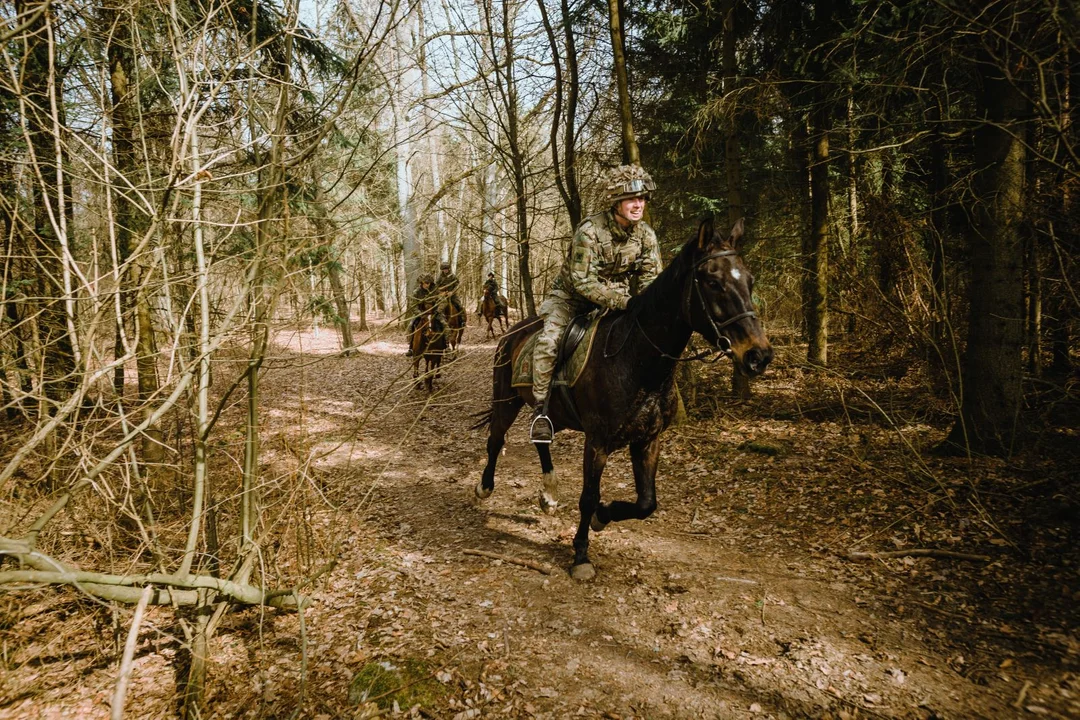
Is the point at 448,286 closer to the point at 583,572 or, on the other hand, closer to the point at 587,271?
the point at 587,271

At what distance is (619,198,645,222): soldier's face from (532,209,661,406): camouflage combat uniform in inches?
7.4

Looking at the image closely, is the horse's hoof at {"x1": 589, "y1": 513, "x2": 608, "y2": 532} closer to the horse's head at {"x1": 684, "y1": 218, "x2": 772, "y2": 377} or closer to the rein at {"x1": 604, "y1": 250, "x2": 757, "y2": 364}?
the rein at {"x1": 604, "y1": 250, "x2": 757, "y2": 364}

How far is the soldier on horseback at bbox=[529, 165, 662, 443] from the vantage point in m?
4.58

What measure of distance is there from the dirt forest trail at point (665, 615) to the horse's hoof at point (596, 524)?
1.17ft

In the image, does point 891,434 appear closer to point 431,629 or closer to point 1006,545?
point 1006,545

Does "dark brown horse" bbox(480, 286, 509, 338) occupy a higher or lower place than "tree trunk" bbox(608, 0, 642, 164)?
lower

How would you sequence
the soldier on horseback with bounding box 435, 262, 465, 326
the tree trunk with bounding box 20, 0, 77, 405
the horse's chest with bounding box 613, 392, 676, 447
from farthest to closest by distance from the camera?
the horse's chest with bounding box 613, 392, 676, 447 < the soldier on horseback with bounding box 435, 262, 465, 326 < the tree trunk with bounding box 20, 0, 77, 405

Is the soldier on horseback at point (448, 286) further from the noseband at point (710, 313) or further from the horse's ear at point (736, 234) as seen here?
the horse's ear at point (736, 234)

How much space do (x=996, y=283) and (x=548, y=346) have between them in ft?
15.8

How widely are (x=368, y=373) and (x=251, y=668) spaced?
40.4ft

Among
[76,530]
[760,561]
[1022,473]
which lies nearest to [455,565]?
[760,561]

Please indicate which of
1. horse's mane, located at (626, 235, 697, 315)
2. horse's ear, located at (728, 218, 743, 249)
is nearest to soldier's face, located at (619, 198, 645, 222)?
horse's mane, located at (626, 235, 697, 315)

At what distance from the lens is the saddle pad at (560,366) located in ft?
16.0

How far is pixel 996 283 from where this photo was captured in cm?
529
